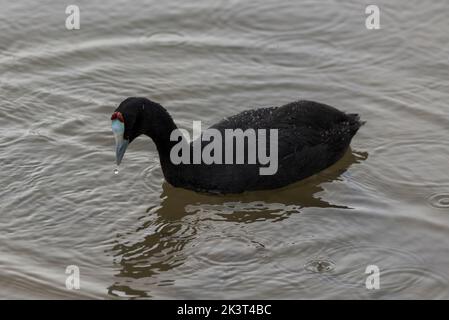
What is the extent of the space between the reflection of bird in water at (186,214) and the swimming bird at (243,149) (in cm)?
12

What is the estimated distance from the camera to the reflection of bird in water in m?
9.55

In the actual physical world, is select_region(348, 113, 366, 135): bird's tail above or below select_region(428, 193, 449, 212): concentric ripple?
above

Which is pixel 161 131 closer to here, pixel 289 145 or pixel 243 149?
pixel 243 149

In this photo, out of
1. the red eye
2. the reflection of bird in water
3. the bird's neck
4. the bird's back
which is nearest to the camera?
the reflection of bird in water

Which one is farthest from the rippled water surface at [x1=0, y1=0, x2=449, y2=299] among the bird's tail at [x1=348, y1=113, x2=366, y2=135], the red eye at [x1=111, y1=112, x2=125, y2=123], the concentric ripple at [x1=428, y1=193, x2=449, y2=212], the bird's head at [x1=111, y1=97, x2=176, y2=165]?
the red eye at [x1=111, y1=112, x2=125, y2=123]

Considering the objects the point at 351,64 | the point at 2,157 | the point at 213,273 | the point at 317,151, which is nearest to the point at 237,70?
the point at 351,64

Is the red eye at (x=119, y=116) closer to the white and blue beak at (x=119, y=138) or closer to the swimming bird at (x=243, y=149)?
the white and blue beak at (x=119, y=138)

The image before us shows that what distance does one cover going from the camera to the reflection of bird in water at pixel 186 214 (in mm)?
9547

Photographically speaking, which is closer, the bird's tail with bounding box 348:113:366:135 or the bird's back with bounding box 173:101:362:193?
the bird's back with bounding box 173:101:362:193

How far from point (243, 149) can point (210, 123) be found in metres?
1.38

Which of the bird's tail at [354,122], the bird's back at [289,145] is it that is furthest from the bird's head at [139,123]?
the bird's tail at [354,122]

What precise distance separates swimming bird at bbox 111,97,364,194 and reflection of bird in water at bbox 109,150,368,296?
0.12m

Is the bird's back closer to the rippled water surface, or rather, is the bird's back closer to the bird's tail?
the bird's tail

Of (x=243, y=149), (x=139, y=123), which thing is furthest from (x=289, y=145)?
(x=139, y=123)
